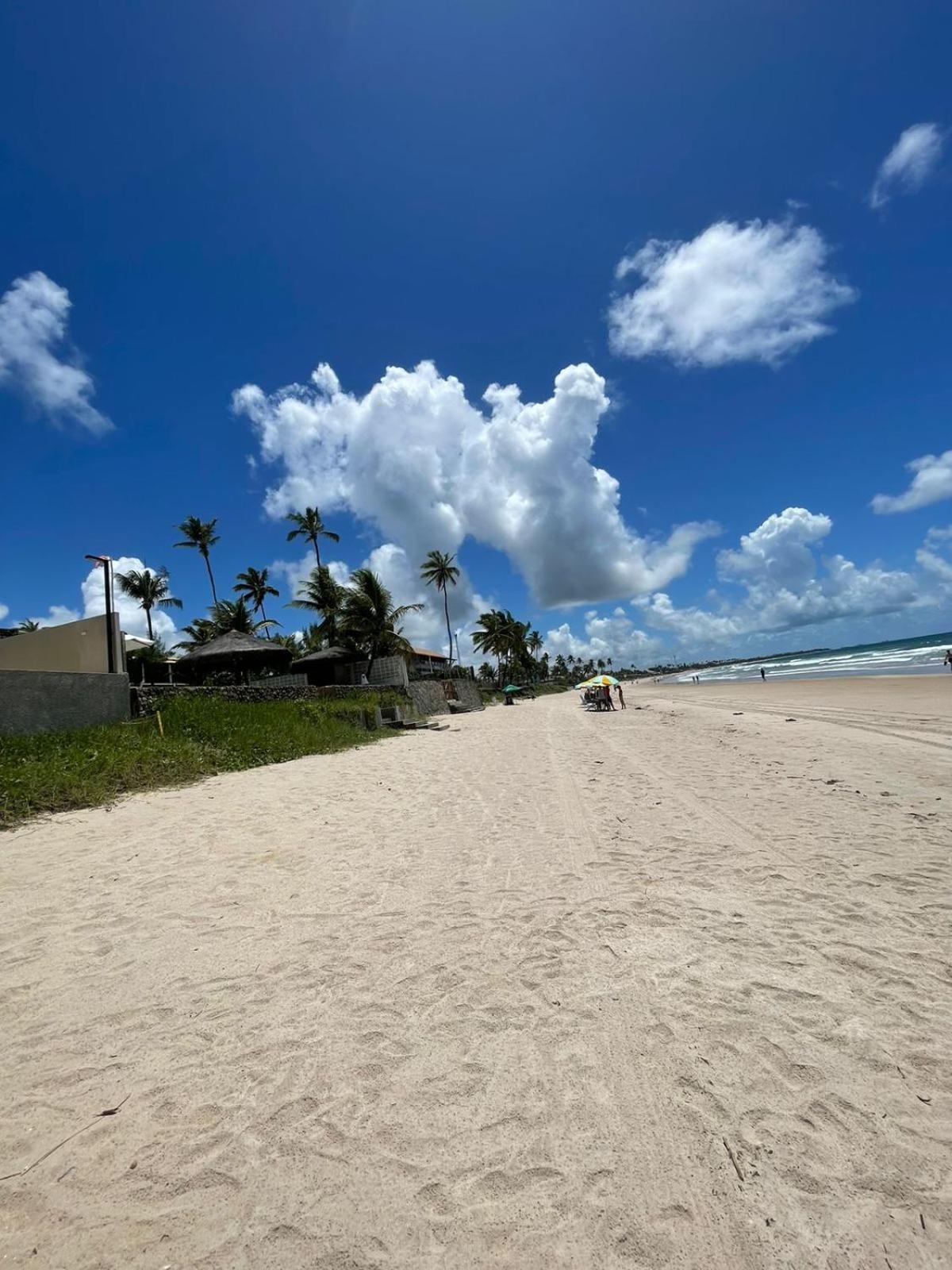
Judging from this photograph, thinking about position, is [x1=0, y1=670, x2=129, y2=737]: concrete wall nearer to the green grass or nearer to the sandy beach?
the green grass

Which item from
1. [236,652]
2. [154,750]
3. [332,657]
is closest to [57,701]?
[154,750]

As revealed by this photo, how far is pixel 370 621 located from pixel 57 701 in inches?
856

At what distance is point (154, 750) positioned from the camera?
9.67 meters

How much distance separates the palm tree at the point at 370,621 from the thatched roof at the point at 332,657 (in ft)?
1.76

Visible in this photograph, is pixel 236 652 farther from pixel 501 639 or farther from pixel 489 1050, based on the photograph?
pixel 501 639

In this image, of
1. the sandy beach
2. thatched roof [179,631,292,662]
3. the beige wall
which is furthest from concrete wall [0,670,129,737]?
thatched roof [179,631,292,662]

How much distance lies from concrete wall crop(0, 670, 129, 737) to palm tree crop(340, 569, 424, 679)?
19848 millimetres

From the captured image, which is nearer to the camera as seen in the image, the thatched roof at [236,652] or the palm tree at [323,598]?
the thatched roof at [236,652]

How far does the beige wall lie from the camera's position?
12.4 meters

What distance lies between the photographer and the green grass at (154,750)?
292 inches

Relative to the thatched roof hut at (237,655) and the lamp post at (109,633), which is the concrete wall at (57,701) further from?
the thatched roof hut at (237,655)

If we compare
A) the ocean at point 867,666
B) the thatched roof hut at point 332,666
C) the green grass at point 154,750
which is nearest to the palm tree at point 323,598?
the thatched roof hut at point 332,666

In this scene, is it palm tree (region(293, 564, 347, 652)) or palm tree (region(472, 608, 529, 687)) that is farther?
palm tree (region(472, 608, 529, 687))

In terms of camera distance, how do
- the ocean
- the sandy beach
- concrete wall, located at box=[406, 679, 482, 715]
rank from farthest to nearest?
1. the ocean
2. concrete wall, located at box=[406, 679, 482, 715]
3. the sandy beach
